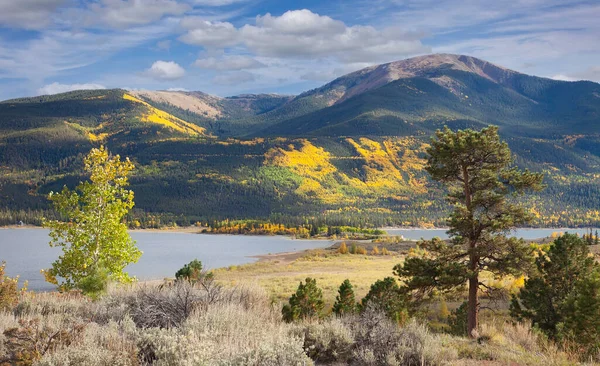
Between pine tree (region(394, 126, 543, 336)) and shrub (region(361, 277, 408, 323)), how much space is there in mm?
855

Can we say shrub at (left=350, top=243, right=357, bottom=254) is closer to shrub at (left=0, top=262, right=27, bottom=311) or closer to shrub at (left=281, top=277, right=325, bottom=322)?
shrub at (left=281, top=277, right=325, bottom=322)

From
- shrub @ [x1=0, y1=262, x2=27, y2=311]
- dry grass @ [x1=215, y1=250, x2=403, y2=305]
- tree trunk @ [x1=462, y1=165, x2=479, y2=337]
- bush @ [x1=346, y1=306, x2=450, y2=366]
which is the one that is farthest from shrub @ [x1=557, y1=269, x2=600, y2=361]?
shrub @ [x1=0, y1=262, x2=27, y2=311]

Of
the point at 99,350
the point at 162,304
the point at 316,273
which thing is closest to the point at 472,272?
the point at 162,304

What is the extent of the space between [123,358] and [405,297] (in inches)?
420

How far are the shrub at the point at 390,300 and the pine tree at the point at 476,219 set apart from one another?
855mm

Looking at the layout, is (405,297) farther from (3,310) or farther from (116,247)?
(3,310)

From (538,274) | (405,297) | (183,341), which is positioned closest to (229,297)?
(183,341)

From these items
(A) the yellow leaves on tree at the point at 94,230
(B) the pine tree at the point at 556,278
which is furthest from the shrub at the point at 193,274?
(B) the pine tree at the point at 556,278

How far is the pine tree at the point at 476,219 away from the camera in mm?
15422

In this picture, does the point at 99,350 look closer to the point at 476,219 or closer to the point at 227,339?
the point at 227,339

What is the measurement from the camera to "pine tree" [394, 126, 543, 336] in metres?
15.4

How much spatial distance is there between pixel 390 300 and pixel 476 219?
11.8 ft

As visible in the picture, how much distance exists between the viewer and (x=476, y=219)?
51.6ft

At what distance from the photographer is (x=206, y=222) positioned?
541ft
